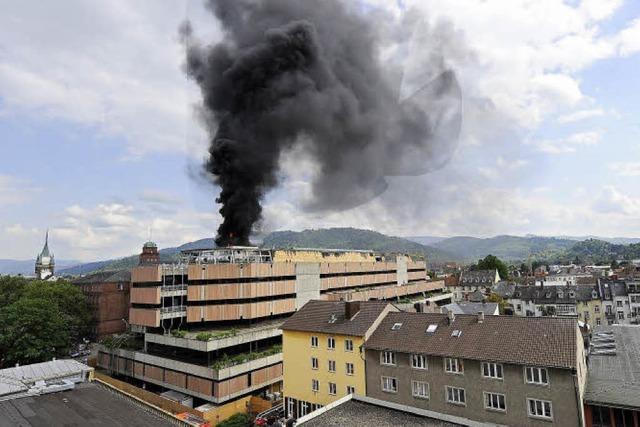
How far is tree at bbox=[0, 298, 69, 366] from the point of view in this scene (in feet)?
158

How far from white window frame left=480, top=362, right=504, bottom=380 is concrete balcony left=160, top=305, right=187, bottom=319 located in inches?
1210

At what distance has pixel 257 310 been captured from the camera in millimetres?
44250

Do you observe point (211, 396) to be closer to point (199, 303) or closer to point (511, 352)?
point (199, 303)

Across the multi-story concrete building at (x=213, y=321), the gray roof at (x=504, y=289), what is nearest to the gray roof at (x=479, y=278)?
the gray roof at (x=504, y=289)

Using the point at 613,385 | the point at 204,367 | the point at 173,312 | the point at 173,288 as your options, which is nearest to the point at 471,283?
the point at 173,312

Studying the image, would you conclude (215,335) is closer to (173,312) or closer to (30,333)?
(173,312)

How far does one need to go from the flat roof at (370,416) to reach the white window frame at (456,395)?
22.9 ft

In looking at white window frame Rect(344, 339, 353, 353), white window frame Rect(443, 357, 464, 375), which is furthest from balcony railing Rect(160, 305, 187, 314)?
white window frame Rect(443, 357, 464, 375)

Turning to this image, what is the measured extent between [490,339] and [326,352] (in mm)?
11379

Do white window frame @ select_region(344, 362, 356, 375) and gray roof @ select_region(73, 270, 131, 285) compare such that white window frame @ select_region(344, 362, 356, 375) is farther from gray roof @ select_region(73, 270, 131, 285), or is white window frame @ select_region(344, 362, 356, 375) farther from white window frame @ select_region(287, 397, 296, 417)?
gray roof @ select_region(73, 270, 131, 285)

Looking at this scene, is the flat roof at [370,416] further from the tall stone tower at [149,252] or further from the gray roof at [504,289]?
the tall stone tower at [149,252]

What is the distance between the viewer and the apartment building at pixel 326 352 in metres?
28.4

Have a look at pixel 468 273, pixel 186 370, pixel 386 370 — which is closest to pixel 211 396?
pixel 186 370

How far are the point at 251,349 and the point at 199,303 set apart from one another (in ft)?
23.6
